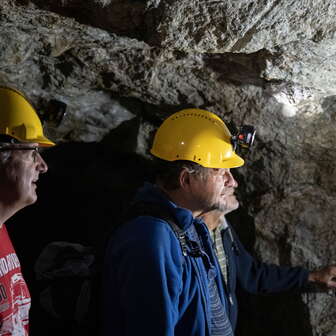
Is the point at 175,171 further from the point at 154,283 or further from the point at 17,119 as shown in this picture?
the point at 17,119

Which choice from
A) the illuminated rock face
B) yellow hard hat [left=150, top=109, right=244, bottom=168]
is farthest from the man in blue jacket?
the illuminated rock face

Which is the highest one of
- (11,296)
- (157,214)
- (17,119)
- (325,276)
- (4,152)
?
(17,119)

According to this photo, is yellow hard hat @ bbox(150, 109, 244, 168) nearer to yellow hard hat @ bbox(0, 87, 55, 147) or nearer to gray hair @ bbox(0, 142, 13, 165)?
yellow hard hat @ bbox(0, 87, 55, 147)

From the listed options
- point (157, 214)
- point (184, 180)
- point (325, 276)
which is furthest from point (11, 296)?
point (325, 276)

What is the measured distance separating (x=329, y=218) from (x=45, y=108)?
8.07 ft

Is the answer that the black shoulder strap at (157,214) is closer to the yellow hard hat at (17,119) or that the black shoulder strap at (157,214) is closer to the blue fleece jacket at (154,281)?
the blue fleece jacket at (154,281)

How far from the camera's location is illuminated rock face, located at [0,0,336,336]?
2145 mm

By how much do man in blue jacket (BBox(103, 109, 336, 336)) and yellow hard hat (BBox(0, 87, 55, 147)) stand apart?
0.71 metres

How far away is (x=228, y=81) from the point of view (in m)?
2.92

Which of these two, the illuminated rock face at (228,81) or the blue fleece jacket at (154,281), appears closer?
the blue fleece jacket at (154,281)

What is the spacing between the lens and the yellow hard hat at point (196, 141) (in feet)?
7.58

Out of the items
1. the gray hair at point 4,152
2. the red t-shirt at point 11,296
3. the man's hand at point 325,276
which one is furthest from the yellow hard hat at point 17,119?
the man's hand at point 325,276

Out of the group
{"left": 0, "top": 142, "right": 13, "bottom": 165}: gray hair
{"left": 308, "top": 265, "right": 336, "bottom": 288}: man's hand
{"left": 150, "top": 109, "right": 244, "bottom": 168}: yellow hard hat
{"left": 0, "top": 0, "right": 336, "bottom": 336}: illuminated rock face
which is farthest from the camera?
{"left": 308, "top": 265, "right": 336, "bottom": 288}: man's hand

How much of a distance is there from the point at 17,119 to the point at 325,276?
2363mm
